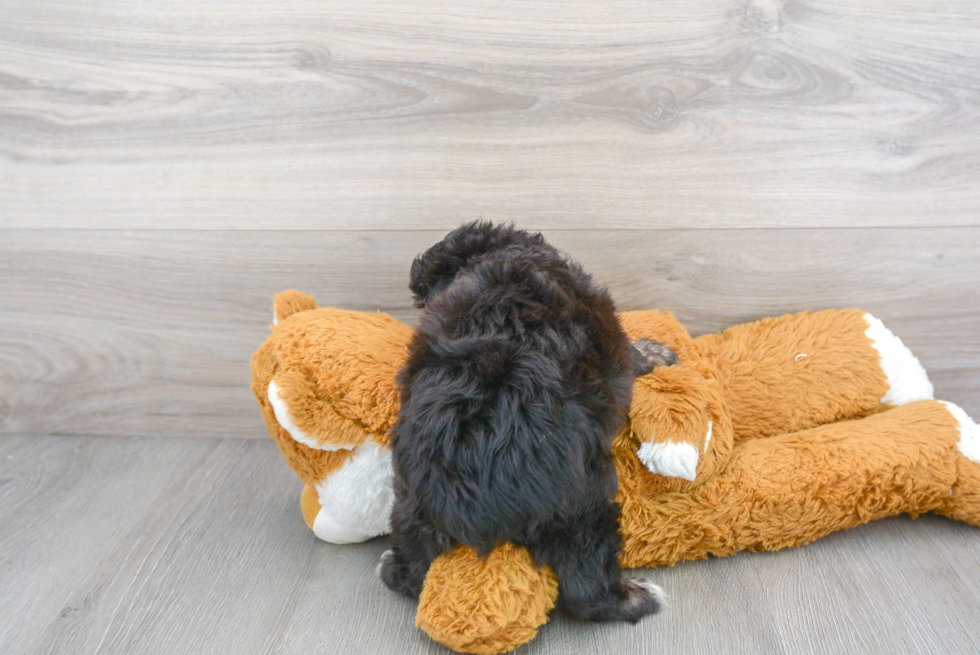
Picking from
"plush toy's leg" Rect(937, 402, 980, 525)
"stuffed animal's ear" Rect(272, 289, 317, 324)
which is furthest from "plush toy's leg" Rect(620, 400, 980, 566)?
"stuffed animal's ear" Rect(272, 289, 317, 324)

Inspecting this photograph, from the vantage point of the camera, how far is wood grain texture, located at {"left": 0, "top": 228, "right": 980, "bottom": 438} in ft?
3.64

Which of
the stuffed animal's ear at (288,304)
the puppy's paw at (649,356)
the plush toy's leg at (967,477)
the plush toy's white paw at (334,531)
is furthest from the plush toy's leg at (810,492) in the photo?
the stuffed animal's ear at (288,304)

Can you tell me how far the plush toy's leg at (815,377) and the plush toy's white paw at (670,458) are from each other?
218mm

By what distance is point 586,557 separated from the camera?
754 mm

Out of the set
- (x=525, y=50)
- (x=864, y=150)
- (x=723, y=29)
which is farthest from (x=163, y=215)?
(x=864, y=150)

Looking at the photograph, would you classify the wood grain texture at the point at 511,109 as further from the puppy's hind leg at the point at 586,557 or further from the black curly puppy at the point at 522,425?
the puppy's hind leg at the point at 586,557

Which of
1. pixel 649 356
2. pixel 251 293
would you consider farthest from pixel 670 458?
pixel 251 293

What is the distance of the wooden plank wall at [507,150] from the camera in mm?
1040

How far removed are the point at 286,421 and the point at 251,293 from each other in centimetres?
44

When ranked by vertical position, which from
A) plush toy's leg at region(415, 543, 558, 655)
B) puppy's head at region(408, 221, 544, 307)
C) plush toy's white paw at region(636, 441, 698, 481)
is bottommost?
plush toy's leg at region(415, 543, 558, 655)

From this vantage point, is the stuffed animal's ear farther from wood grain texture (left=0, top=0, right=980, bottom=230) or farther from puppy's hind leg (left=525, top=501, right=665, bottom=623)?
puppy's hind leg (left=525, top=501, right=665, bottom=623)

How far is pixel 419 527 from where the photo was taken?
78 centimetres

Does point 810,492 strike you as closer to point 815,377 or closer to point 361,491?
point 815,377

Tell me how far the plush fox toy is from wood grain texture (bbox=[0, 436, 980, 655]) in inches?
1.7
